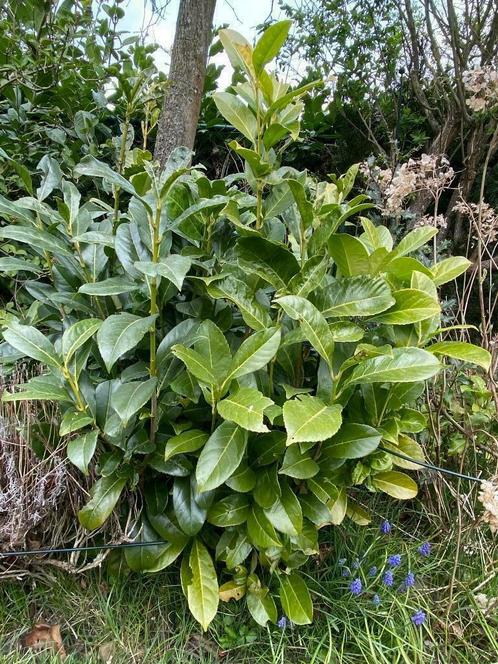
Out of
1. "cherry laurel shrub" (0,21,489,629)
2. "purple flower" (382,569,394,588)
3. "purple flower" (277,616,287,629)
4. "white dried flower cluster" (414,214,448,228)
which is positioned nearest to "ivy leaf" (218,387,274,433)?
"cherry laurel shrub" (0,21,489,629)

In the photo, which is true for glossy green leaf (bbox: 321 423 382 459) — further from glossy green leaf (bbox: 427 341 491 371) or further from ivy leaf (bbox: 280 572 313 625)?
ivy leaf (bbox: 280 572 313 625)

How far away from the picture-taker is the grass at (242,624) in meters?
1.24

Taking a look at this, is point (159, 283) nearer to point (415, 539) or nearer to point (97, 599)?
point (97, 599)

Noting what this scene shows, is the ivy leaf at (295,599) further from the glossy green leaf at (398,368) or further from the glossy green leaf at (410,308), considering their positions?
the glossy green leaf at (410,308)

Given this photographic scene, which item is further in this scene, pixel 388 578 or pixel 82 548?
pixel 388 578

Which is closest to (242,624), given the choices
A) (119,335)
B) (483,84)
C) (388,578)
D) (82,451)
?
(388,578)

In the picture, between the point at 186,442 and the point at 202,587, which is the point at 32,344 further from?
the point at 202,587

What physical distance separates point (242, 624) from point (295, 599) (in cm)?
22

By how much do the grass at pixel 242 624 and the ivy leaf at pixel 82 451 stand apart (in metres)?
0.53

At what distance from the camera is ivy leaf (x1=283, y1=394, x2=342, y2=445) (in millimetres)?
882

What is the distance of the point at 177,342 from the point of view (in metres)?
1.13

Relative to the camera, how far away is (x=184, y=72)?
2105 mm

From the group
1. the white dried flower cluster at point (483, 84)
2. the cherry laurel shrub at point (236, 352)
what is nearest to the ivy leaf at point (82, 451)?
the cherry laurel shrub at point (236, 352)

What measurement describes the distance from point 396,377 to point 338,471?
0.38 metres
